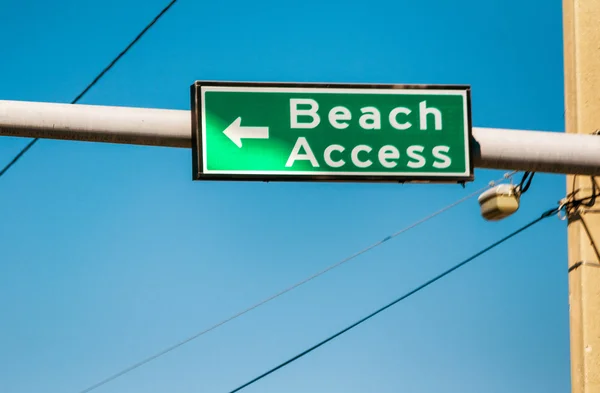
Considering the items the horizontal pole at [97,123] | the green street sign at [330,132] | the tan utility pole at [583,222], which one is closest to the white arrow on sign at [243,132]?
the green street sign at [330,132]

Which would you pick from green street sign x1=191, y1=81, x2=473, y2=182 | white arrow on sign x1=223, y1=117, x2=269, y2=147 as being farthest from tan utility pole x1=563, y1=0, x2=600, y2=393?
white arrow on sign x1=223, y1=117, x2=269, y2=147

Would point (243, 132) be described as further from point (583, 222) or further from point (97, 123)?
point (583, 222)

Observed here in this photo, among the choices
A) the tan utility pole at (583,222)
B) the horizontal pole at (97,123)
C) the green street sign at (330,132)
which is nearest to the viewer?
the horizontal pole at (97,123)

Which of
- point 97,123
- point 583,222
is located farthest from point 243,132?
point 583,222

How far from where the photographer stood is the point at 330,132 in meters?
6.00

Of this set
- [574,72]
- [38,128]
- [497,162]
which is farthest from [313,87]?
[574,72]

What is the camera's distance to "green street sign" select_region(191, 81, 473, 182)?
5922 mm

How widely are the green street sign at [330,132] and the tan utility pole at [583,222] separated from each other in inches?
98.8

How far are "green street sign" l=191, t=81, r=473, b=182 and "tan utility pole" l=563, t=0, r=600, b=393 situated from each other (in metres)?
2.51

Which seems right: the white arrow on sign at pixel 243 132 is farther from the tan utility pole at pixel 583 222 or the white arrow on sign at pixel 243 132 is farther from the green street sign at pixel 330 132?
the tan utility pole at pixel 583 222

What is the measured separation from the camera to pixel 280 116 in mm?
6008

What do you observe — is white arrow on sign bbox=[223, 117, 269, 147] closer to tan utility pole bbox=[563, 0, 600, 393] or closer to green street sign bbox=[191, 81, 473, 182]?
green street sign bbox=[191, 81, 473, 182]

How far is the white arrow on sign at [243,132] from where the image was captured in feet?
19.6

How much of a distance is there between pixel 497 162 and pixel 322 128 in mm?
977
